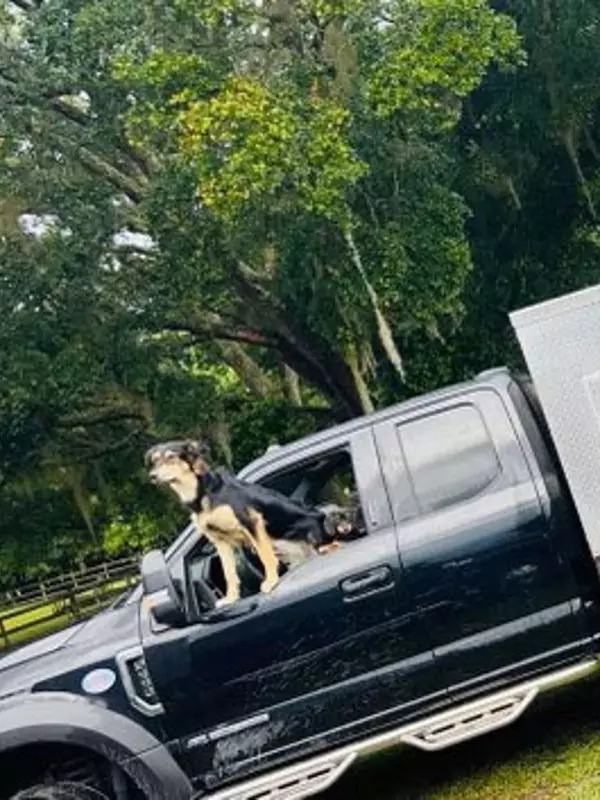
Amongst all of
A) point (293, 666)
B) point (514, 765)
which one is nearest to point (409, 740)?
point (293, 666)

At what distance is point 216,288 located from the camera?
1698 centimetres

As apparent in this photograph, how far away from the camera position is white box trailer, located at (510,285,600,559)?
4492 millimetres

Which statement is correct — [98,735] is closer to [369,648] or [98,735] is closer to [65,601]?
[369,648]

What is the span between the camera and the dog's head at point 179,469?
15.2 ft

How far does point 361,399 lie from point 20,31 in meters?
7.68

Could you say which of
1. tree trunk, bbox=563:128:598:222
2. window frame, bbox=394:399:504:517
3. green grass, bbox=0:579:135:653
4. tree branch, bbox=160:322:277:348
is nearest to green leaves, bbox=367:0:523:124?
tree trunk, bbox=563:128:598:222

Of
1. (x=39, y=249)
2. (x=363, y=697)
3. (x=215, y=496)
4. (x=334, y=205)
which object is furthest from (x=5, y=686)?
(x=39, y=249)

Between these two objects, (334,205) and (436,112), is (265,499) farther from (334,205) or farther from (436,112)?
(436,112)

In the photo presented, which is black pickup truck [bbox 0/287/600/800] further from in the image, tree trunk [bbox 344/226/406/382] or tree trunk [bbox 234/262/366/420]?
tree trunk [bbox 234/262/366/420]

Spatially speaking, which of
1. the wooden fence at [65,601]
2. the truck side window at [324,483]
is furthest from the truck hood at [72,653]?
the wooden fence at [65,601]

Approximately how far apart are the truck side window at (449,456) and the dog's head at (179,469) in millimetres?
898

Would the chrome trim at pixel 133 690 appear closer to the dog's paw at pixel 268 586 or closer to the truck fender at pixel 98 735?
the truck fender at pixel 98 735

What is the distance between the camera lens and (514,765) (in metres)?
5.10

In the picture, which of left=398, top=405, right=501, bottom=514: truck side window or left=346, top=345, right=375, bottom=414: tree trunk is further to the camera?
left=346, top=345, right=375, bottom=414: tree trunk
